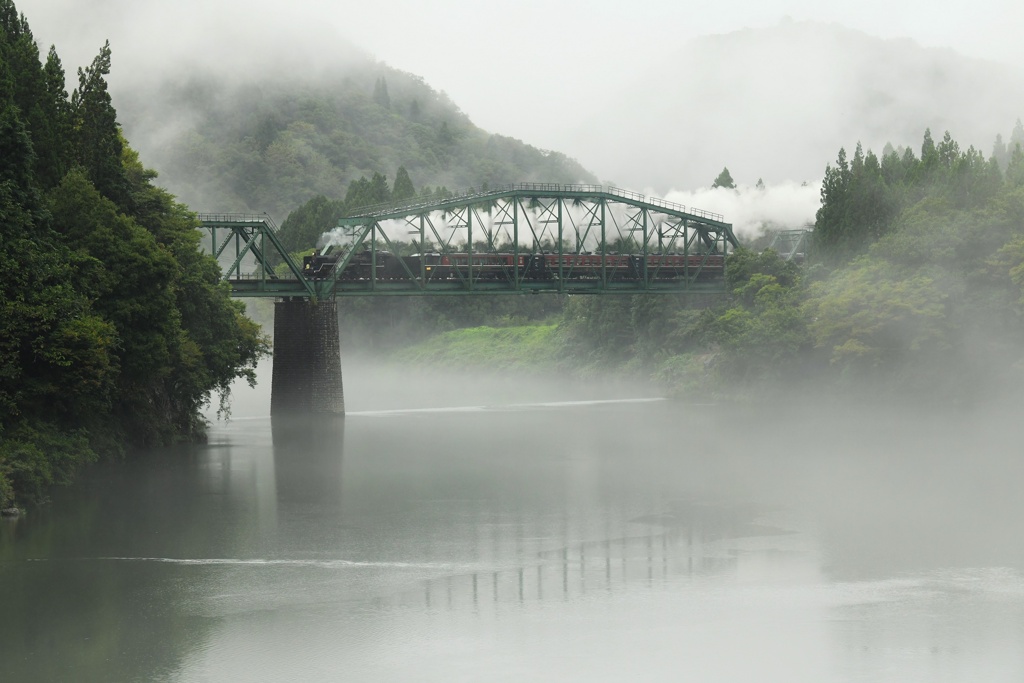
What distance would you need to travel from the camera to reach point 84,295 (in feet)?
174

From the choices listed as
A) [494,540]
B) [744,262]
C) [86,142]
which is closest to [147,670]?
[494,540]

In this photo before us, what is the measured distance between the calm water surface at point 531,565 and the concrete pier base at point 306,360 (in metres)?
19.7

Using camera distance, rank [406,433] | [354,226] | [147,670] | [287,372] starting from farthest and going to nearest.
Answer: [354,226], [287,372], [406,433], [147,670]

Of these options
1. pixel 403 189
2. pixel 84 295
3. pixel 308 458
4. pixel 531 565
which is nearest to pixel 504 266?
pixel 308 458

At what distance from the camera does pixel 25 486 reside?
46.3 metres

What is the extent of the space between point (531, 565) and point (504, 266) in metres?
61.6

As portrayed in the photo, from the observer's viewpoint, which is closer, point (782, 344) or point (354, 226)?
point (782, 344)

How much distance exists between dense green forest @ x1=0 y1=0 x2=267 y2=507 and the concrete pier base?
10.6m

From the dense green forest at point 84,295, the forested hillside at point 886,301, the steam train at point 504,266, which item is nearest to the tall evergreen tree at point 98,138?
the dense green forest at point 84,295

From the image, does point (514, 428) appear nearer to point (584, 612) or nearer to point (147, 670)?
point (584, 612)

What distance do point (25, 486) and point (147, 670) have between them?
22052 millimetres

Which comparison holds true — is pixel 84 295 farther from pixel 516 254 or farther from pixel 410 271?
pixel 516 254

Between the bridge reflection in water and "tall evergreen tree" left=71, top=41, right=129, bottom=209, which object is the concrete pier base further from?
the bridge reflection in water

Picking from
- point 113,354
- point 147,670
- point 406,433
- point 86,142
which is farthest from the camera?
point 406,433
